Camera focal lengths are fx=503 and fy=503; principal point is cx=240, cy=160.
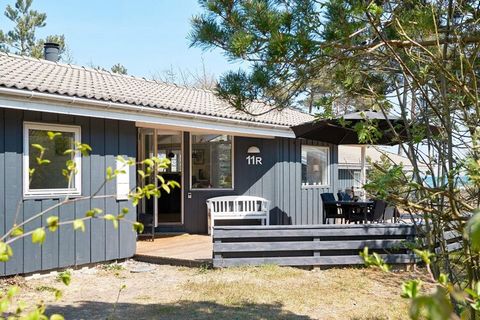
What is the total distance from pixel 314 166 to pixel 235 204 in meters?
3.06

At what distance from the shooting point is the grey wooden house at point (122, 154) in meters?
7.09

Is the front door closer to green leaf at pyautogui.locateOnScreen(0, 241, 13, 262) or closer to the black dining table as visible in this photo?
the black dining table

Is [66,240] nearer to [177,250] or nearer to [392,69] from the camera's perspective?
[177,250]

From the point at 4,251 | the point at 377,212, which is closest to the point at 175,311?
the point at 4,251

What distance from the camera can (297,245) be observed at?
8.04m

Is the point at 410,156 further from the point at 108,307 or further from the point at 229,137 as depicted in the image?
the point at 229,137

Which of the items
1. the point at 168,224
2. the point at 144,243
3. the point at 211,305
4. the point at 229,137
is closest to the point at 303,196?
the point at 229,137

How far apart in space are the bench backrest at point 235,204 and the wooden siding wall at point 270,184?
0.35 metres

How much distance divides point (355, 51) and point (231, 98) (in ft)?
3.74

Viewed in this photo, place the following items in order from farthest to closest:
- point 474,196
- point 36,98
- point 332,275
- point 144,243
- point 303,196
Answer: point 303,196, point 144,243, point 332,275, point 36,98, point 474,196

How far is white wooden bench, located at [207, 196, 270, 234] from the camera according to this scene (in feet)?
37.6

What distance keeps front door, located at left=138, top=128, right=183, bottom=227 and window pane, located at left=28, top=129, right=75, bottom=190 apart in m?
3.94

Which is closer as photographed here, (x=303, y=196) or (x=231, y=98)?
(x=231, y=98)

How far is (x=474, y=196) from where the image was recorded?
335cm
